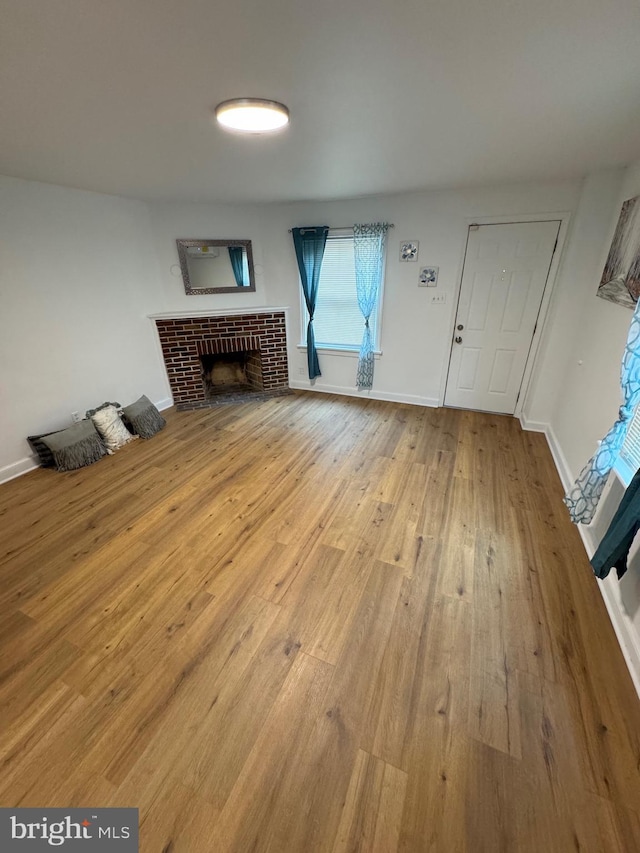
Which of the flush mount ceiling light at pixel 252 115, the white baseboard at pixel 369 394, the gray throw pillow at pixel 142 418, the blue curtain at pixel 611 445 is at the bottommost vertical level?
the white baseboard at pixel 369 394

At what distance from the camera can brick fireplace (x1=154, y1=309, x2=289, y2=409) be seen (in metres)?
4.00

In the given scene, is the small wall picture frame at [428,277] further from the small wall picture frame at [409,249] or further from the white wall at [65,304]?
the white wall at [65,304]

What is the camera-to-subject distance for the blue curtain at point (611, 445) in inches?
60.4

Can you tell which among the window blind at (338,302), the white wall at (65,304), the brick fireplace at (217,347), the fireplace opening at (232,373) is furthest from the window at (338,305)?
the white wall at (65,304)

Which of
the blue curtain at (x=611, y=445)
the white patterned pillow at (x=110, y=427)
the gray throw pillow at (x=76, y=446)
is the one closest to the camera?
the blue curtain at (x=611, y=445)

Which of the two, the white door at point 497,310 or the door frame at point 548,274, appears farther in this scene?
the white door at point 497,310

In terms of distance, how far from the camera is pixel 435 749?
1187 millimetres

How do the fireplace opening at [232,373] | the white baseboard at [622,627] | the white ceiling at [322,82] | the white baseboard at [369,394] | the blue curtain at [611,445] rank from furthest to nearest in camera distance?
the fireplace opening at [232,373]
the white baseboard at [369,394]
the blue curtain at [611,445]
the white baseboard at [622,627]
the white ceiling at [322,82]

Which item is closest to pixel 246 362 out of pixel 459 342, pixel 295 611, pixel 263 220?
pixel 263 220

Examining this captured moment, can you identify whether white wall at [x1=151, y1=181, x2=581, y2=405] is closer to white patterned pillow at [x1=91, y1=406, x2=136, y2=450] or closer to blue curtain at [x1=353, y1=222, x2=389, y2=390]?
blue curtain at [x1=353, y1=222, x2=389, y2=390]

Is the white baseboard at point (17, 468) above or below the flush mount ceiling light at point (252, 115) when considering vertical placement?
below

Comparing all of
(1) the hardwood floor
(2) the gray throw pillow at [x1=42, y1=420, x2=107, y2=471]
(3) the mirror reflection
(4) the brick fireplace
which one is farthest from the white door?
(2) the gray throw pillow at [x1=42, y1=420, x2=107, y2=471]

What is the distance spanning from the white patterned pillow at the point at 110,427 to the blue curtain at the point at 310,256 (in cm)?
247

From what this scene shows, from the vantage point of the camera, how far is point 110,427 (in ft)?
10.5
